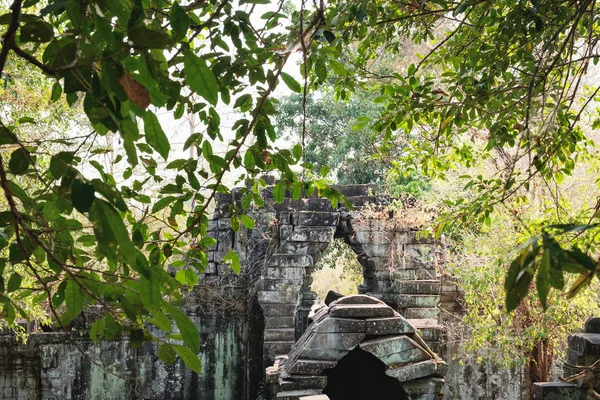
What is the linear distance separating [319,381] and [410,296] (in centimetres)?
519

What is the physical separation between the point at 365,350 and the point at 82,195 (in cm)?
423

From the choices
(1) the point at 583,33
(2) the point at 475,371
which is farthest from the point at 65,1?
(2) the point at 475,371

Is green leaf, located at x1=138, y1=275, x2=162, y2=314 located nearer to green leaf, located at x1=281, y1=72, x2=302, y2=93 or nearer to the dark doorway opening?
green leaf, located at x1=281, y1=72, x2=302, y2=93

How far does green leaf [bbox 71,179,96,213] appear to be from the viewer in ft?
4.50

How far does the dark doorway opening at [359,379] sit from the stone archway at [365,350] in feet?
5.05

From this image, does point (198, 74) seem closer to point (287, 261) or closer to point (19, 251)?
point (19, 251)

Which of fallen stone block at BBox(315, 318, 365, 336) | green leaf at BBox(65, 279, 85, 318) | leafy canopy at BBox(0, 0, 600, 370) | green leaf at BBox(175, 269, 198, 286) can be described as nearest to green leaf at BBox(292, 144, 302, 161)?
leafy canopy at BBox(0, 0, 600, 370)

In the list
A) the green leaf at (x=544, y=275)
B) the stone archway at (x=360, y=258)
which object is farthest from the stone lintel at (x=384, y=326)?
the stone archway at (x=360, y=258)

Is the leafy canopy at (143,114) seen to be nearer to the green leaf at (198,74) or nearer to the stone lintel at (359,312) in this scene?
the green leaf at (198,74)

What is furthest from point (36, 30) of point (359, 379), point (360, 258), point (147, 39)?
point (360, 258)

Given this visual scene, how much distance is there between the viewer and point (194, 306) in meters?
11.6

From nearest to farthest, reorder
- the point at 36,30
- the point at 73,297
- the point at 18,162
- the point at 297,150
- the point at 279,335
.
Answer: the point at 36,30, the point at 18,162, the point at 73,297, the point at 297,150, the point at 279,335

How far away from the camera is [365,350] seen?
530 cm

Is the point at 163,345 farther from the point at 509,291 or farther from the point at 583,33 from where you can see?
the point at 583,33
